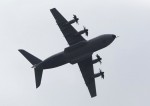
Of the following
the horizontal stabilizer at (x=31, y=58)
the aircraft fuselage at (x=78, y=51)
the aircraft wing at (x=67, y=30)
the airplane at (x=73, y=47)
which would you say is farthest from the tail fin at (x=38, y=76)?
the aircraft wing at (x=67, y=30)

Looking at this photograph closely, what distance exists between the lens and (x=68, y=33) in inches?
4990

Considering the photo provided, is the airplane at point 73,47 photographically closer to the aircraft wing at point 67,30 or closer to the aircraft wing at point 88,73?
the aircraft wing at point 67,30

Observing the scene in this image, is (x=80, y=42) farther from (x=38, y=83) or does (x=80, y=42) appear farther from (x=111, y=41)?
(x=38, y=83)

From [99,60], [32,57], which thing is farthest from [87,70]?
[32,57]

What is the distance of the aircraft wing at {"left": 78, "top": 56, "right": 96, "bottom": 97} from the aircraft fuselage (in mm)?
5574

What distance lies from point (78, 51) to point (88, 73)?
→ 10.3m

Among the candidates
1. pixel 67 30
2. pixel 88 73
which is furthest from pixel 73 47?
pixel 88 73

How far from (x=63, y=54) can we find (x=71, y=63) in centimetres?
306

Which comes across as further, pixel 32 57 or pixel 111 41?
pixel 32 57

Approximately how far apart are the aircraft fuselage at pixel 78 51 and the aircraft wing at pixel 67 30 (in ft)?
10.1

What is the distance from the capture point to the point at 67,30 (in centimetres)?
12656

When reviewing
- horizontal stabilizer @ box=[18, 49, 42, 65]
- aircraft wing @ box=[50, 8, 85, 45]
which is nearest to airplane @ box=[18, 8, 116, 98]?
aircraft wing @ box=[50, 8, 85, 45]

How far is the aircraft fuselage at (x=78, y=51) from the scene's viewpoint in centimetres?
12319

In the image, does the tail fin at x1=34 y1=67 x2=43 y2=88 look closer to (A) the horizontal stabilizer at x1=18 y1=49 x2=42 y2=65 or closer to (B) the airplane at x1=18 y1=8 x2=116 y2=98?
(B) the airplane at x1=18 y1=8 x2=116 y2=98
